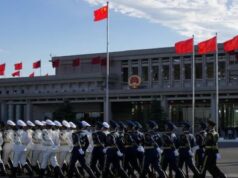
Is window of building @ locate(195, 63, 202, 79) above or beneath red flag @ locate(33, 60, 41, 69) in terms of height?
beneath

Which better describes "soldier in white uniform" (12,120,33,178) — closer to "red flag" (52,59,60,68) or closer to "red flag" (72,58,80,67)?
"red flag" (72,58,80,67)

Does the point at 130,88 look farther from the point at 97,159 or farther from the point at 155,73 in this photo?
the point at 97,159

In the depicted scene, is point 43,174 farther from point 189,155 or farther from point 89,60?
point 89,60

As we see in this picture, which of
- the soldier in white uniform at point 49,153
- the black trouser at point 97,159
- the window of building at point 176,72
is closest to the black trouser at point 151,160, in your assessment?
the black trouser at point 97,159

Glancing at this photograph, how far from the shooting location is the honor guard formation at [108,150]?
46.5ft

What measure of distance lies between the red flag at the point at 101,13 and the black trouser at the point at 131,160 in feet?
66.1

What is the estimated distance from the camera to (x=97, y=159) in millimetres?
15219

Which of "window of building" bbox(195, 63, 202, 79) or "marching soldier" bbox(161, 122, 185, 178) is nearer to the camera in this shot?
"marching soldier" bbox(161, 122, 185, 178)

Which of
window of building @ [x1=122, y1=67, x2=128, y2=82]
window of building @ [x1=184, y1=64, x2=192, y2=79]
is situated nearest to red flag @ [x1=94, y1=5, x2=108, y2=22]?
window of building @ [x1=184, y1=64, x2=192, y2=79]

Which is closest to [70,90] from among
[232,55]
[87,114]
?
[87,114]

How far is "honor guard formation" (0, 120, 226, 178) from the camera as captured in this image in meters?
14.2

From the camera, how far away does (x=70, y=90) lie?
66000 mm

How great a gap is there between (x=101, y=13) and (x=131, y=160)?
2075cm

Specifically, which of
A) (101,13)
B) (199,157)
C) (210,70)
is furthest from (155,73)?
(199,157)
